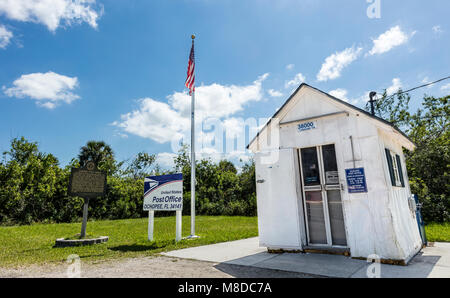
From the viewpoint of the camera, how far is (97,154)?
28578mm

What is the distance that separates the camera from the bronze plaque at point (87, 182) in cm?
927

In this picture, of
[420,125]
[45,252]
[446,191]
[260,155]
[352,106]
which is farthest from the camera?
[420,125]

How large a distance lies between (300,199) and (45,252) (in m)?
7.53

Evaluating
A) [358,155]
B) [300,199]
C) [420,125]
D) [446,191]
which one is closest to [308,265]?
[300,199]

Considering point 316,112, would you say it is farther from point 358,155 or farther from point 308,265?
point 308,265

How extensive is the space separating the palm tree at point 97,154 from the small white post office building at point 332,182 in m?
25.6

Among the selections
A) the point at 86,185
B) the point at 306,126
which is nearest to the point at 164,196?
the point at 86,185

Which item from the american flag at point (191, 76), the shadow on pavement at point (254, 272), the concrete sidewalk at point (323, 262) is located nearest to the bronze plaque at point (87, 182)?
the concrete sidewalk at point (323, 262)

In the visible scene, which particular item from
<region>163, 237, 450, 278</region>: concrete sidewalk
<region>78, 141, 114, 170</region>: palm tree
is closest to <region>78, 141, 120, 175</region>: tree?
<region>78, 141, 114, 170</region>: palm tree

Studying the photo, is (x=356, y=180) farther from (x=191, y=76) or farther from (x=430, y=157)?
(x=430, y=157)

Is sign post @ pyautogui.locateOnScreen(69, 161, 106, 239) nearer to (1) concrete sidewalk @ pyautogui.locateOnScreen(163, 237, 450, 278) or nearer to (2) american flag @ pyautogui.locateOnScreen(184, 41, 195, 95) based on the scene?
(1) concrete sidewalk @ pyautogui.locateOnScreen(163, 237, 450, 278)

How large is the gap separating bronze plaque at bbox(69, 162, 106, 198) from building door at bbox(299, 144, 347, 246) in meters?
Answer: 7.78

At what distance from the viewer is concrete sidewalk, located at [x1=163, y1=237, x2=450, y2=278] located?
14.5 ft

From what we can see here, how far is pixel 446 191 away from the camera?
14.3 metres
